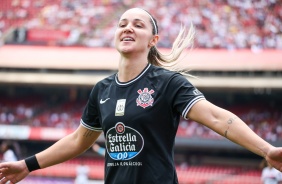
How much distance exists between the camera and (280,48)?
24328 millimetres

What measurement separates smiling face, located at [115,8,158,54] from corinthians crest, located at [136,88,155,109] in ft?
0.97

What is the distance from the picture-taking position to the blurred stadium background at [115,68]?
79.8 feet

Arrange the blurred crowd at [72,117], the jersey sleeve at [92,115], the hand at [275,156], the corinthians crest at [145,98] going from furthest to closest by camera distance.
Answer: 1. the blurred crowd at [72,117]
2. the jersey sleeve at [92,115]
3. the corinthians crest at [145,98]
4. the hand at [275,156]

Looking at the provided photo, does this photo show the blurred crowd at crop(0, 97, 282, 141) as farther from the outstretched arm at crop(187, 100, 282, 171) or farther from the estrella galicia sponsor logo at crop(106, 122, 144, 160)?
the outstretched arm at crop(187, 100, 282, 171)

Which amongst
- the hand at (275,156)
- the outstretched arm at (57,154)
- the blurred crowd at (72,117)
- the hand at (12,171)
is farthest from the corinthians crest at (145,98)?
the blurred crowd at (72,117)

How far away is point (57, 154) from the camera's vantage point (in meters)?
4.34

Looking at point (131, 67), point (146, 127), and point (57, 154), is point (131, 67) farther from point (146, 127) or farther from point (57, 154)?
point (57, 154)

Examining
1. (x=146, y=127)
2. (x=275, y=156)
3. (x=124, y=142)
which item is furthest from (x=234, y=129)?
(x=124, y=142)

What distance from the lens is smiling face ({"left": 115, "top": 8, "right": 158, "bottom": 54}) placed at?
3.93 metres

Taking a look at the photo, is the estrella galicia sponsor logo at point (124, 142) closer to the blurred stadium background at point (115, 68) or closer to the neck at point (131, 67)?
the neck at point (131, 67)

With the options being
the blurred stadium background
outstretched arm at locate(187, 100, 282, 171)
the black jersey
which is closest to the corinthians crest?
the black jersey

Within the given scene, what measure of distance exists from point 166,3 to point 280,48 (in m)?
5.90

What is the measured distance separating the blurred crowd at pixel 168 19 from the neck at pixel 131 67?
67.1 ft

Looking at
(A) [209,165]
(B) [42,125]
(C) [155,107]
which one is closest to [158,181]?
(C) [155,107]
